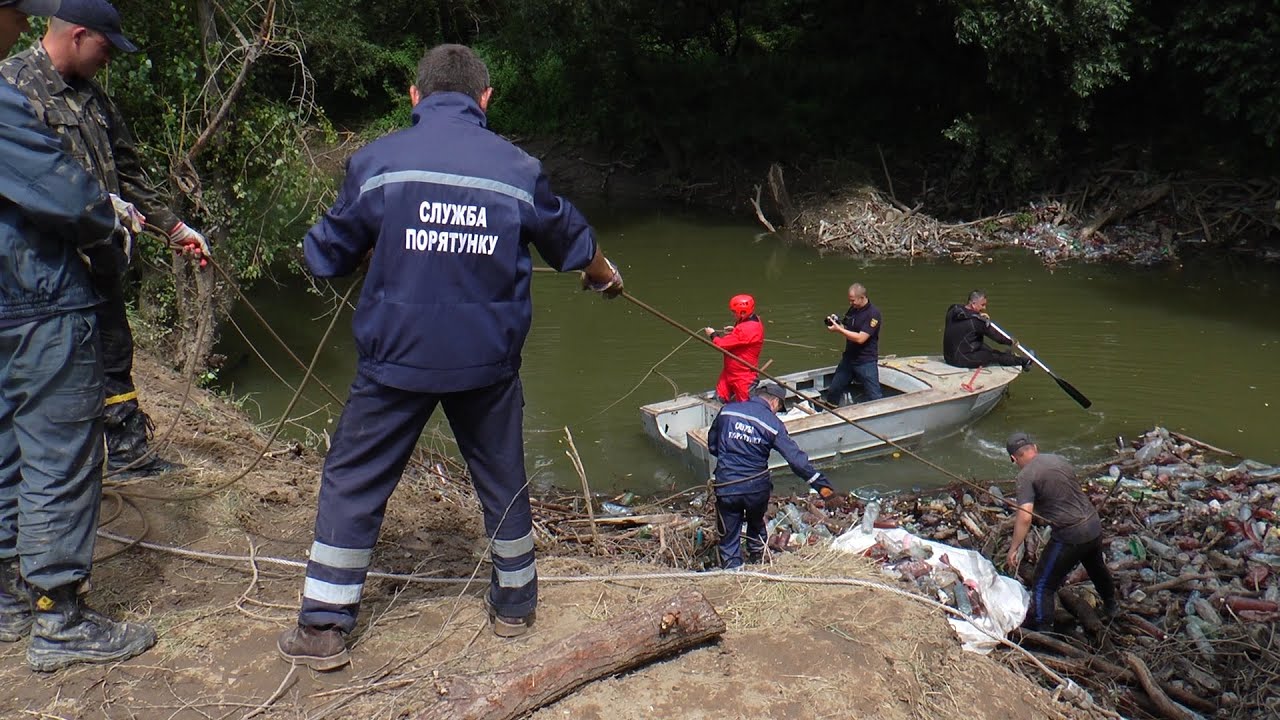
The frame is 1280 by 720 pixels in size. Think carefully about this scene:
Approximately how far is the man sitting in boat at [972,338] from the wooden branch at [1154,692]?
5667 mm

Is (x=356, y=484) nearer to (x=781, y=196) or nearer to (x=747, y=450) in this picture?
(x=747, y=450)

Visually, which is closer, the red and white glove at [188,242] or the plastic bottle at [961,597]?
the red and white glove at [188,242]

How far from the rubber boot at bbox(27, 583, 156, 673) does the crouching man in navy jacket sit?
3.97m

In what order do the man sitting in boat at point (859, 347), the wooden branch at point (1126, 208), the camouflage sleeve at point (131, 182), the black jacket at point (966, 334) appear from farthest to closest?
the wooden branch at point (1126, 208) < the black jacket at point (966, 334) < the man sitting in boat at point (859, 347) < the camouflage sleeve at point (131, 182)

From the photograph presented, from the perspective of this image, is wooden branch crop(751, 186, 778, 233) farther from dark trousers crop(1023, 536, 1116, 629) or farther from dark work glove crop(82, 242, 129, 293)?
dark work glove crop(82, 242, 129, 293)

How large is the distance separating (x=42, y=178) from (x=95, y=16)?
2.58ft

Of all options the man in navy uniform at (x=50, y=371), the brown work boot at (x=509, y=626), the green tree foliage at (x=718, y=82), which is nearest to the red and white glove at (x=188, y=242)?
the man in navy uniform at (x=50, y=371)

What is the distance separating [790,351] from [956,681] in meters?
9.79

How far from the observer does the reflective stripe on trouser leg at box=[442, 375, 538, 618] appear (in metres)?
3.48

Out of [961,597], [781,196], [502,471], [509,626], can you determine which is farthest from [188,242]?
[781,196]

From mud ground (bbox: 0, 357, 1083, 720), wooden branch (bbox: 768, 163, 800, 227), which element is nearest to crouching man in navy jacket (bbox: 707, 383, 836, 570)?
mud ground (bbox: 0, 357, 1083, 720)

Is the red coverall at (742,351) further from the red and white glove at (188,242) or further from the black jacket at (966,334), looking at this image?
the red and white glove at (188,242)

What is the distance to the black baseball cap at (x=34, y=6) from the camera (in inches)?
120

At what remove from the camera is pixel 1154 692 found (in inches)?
228
